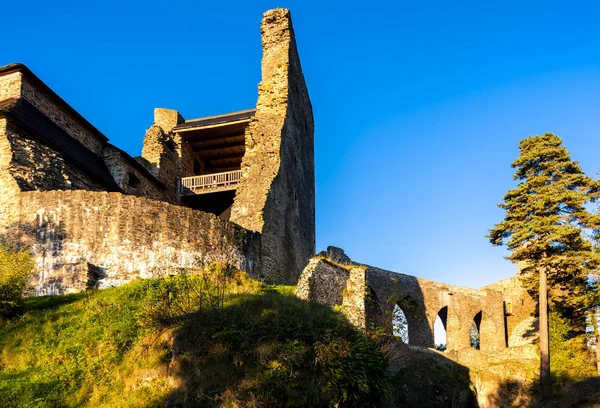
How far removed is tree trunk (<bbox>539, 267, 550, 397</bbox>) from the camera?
2113 centimetres

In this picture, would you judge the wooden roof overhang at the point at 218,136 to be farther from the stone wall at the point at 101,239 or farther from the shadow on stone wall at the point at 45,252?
the shadow on stone wall at the point at 45,252

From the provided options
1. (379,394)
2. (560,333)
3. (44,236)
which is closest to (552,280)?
(560,333)

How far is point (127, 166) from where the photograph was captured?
79.7 feet

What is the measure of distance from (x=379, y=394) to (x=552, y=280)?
587 inches

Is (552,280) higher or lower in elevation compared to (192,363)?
higher

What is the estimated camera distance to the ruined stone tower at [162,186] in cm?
1588

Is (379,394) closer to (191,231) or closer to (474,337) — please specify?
(191,231)

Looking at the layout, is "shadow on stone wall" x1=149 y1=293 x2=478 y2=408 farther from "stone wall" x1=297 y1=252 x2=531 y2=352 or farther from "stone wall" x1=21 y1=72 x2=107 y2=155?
"stone wall" x1=297 y1=252 x2=531 y2=352

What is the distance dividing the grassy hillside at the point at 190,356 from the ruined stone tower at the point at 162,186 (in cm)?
263

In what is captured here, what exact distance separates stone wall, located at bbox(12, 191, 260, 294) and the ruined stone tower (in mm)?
28

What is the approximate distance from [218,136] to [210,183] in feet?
10.5

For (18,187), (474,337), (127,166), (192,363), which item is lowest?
(474,337)

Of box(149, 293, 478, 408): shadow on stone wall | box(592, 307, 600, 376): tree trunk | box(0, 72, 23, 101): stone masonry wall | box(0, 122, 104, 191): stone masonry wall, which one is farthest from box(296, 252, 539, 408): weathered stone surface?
box(0, 72, 23, 101): stone masonry wall

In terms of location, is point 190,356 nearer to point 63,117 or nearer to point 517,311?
point 63,117
